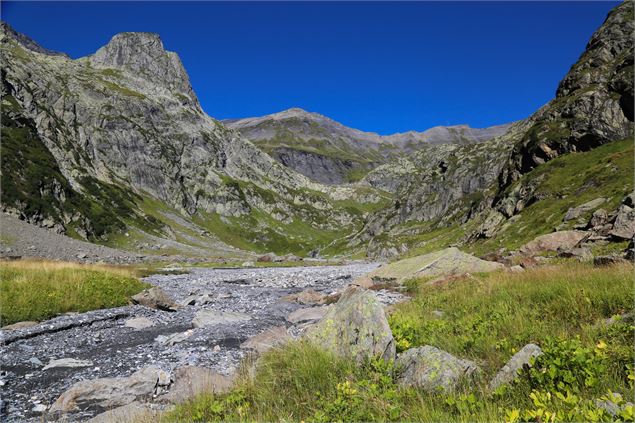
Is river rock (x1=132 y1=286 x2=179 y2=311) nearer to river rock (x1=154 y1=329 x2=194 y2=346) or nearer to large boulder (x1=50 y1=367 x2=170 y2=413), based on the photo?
river rock (x1=154 y1=329 x2=194 y2=346)

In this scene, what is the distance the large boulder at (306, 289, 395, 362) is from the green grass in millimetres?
20992

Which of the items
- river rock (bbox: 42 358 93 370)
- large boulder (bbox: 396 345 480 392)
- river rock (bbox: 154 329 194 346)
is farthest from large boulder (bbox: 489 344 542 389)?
river rock (bbox: 42 358 93 370)

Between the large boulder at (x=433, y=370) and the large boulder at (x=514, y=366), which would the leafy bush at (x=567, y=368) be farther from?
the large boulder at (x=433, y=370)

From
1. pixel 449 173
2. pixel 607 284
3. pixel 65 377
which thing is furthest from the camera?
pixel 449 173

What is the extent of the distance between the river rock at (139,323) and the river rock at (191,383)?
11.5 meters

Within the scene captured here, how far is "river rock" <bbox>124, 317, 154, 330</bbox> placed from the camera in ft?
72.8

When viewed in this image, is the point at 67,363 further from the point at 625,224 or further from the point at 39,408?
the point at 625,224

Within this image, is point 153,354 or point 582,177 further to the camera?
point 582,177

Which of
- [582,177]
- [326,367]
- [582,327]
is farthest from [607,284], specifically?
[582,177]

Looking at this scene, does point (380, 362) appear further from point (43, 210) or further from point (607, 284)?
point (43, 210)

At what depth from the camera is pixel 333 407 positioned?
6.29 m

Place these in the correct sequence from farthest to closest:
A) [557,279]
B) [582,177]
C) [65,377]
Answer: [582,177] → [65,377] → [557,279]

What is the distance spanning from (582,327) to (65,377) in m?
16.7

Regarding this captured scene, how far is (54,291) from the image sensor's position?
25625mm
